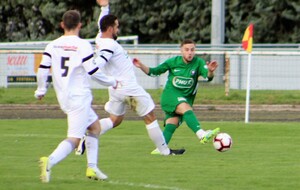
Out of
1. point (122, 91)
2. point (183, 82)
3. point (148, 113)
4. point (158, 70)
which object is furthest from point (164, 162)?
point (158, 70)

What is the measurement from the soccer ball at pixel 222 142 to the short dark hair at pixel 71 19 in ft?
12.8

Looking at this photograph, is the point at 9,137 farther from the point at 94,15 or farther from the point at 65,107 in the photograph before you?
the point at 94,15

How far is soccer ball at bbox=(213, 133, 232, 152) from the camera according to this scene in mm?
13688

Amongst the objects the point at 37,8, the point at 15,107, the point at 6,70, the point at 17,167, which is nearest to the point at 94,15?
the point at 37,8

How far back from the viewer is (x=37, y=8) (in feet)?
152

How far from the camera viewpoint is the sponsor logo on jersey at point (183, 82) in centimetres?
1446

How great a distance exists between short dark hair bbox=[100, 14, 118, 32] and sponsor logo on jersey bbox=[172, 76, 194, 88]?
6.13 feet

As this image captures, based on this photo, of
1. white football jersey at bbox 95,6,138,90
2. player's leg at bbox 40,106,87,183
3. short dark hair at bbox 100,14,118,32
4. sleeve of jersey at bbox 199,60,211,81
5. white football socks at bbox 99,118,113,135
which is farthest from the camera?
sleeve of jersey at bbox 199,60,211,81

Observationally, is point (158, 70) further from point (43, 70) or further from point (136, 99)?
point (43, 70)

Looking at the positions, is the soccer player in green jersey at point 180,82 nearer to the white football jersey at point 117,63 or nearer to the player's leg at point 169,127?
the player's leg at point 169,127

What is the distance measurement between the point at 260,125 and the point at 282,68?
455 inches

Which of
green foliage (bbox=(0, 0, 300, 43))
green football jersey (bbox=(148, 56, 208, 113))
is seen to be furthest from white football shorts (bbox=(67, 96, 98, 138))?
green foliage (bbox=(0, 0, 300, 43))

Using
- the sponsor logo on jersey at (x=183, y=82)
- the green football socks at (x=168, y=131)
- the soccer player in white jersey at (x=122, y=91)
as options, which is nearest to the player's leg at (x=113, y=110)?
the soccer player in white jersey at (x=122, y=91)

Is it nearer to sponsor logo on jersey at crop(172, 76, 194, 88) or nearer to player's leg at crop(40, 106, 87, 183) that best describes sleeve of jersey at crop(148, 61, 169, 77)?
sponsor logo on jersey at crop(172, 76, 194, 88)
